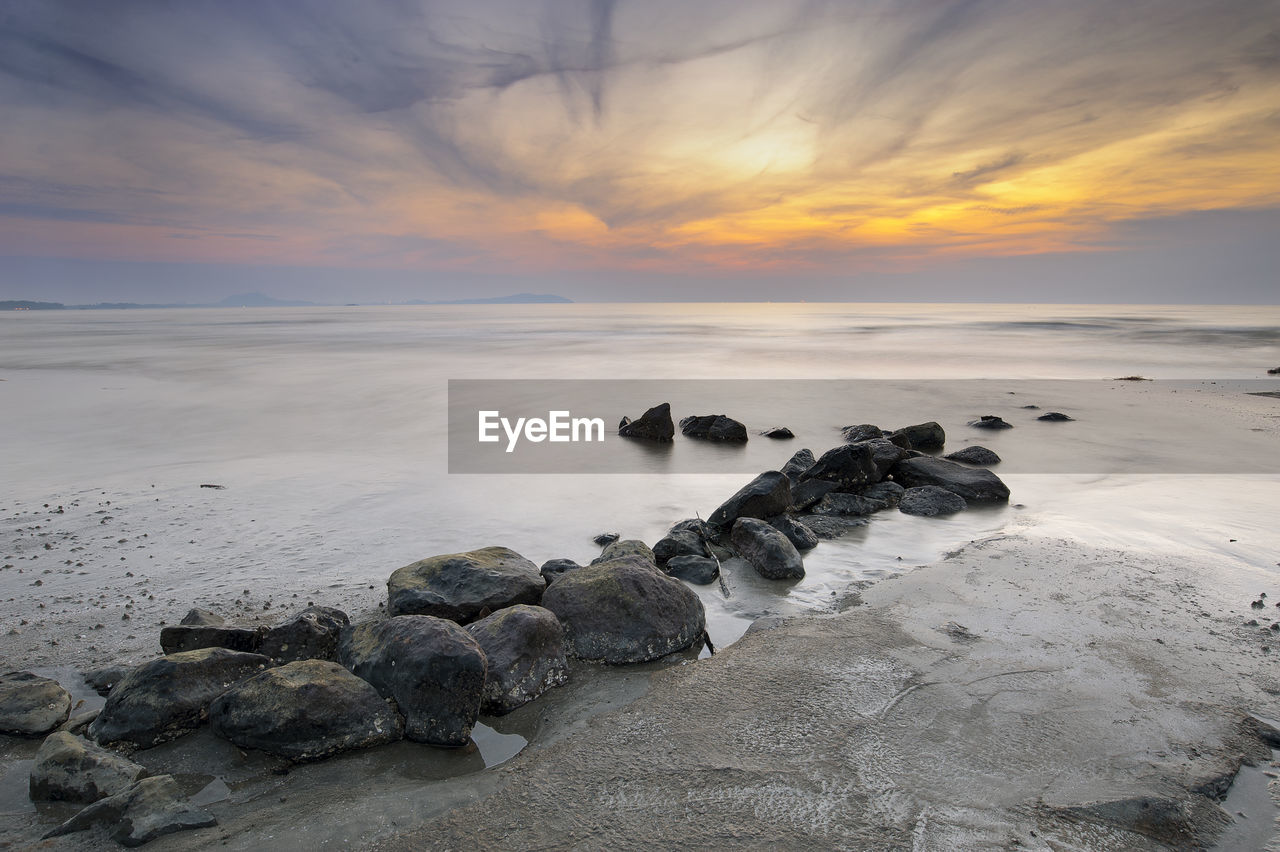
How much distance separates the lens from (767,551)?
5801 mm

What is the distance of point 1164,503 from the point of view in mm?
7793

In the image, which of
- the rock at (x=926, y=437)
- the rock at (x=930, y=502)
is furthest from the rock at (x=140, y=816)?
the rock at (x=926, y=437)

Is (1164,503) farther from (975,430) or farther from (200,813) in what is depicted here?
(200,813)

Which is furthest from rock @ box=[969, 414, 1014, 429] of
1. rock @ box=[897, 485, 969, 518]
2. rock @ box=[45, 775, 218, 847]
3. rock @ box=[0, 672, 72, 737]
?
rock @ box=[0, 672, 72, 737]

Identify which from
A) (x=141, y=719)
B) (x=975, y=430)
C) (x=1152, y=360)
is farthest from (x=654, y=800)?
(x=1152, y=360)

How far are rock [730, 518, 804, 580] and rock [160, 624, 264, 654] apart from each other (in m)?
3.73

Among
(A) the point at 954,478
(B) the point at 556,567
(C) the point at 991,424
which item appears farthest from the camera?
(C) the point at 991,424

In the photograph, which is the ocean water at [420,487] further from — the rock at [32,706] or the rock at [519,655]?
the rock at [519,655]

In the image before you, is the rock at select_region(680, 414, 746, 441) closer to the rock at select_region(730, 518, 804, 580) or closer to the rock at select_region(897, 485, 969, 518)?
the rock at select_region(897, 485, 969, 518)

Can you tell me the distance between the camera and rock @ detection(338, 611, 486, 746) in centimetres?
343

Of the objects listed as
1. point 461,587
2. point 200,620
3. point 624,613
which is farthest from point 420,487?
point 624,613

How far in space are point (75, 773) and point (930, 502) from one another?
7352mm

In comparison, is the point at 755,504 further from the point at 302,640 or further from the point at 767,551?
the point at 302,640

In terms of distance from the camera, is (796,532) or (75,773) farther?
(796,532)
